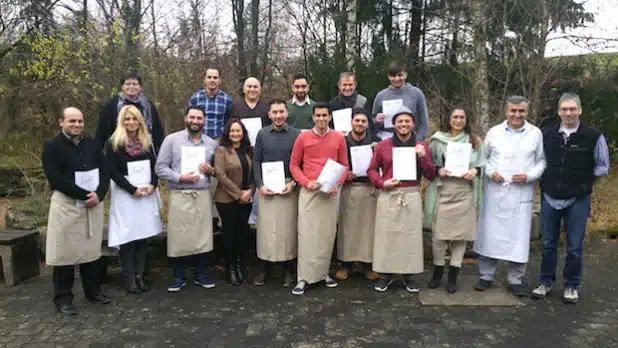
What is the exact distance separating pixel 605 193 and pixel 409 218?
5986 millimetres

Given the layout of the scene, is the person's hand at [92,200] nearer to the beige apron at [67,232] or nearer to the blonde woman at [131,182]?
the beige apron at [67,232]

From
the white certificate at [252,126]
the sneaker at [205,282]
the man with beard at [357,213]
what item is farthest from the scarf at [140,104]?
the man with beard at [357,213]

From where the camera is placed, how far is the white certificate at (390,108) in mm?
5719

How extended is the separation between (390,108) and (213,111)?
79.7 inches

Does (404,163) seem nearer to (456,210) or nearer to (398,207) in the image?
(398,207)

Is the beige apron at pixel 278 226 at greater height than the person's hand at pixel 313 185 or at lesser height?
lesser

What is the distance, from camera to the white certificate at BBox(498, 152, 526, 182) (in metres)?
4.98

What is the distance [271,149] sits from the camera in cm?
525

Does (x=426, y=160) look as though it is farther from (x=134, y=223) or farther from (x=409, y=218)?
(x=134, y=223)

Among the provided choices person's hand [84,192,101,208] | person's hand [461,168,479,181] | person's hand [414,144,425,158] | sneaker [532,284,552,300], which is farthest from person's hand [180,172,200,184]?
sneaker [532,284,552,300]

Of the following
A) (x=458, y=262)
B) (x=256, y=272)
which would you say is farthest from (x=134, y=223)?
(x=458, y=262)

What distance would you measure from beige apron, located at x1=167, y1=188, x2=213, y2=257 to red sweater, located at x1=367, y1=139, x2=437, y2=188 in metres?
1.78

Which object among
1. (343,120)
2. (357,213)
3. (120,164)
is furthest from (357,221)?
(120,164)

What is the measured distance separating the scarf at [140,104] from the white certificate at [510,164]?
12.4 feet
